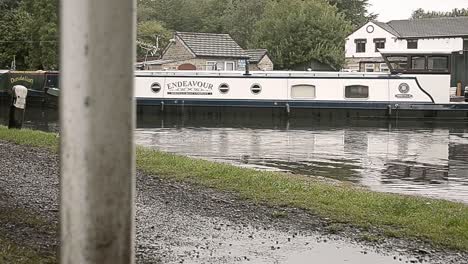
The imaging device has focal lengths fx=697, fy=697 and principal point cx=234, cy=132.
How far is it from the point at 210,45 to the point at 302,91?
20.1 meters

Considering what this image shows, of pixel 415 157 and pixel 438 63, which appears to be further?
pixel 438 63

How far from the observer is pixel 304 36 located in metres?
57.5

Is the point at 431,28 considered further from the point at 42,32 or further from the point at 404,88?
the point at 42,32

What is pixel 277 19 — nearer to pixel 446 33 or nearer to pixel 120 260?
pixel 446 33

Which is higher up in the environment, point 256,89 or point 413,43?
point 413,43

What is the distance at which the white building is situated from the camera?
63716 mm

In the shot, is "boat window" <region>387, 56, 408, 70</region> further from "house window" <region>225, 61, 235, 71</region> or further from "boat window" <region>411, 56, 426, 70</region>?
"house window" <region>225, 61, 235, 71</region>

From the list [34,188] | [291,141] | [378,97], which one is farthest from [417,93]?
[34,188]

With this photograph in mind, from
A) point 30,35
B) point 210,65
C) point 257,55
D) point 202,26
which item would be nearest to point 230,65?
point 210,65

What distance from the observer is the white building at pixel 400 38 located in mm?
63716

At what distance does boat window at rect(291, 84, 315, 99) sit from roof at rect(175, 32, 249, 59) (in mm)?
18893

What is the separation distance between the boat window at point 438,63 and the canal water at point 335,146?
295 centimetres


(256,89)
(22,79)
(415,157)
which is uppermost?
(22,79)

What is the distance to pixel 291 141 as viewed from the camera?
2342 cm
